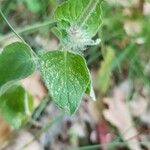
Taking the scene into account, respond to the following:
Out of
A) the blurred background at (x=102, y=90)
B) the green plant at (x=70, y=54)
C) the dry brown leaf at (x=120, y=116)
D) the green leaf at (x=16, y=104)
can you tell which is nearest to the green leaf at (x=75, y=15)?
the green plant at (x=70, y=54)

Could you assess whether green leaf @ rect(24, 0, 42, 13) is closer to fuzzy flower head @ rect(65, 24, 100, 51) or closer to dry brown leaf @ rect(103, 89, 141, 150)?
dry brown leaf @ rect(103, 89, 141, 150)

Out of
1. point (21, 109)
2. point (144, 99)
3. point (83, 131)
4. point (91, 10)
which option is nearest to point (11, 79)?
point (91, 10)

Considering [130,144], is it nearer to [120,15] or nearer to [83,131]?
[83,131]

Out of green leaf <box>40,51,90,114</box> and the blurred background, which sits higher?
green leaf <box>40,51,90,114</box>

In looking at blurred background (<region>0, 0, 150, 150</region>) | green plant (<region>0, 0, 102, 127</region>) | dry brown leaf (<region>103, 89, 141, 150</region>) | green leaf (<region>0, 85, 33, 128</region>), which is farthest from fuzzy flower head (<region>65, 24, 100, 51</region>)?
dry brown leaf (<region>103, 89, 141, 150</region>)

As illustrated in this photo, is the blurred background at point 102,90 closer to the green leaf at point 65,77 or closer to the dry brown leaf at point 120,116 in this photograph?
the dry brown leaf at point 120,116

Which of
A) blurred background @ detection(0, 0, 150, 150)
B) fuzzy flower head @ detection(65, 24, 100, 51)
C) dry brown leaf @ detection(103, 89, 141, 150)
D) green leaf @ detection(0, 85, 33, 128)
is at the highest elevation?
fuzzy flower head @ detection(65, 24, 100, 51)
